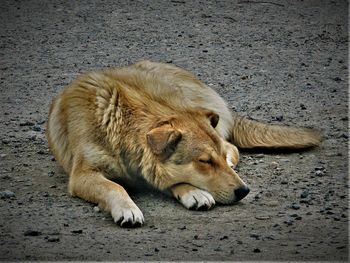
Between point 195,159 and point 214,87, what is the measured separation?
3474 millimetres

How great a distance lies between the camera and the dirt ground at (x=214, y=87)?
15.9 feet

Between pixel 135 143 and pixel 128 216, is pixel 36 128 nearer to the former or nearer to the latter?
pixel 135 143

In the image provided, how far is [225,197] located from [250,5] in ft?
24.1

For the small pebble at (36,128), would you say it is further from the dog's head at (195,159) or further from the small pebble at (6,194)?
the dog's head at (195,159)

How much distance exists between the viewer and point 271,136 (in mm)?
6637

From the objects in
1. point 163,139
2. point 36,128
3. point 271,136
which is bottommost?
point 36,128

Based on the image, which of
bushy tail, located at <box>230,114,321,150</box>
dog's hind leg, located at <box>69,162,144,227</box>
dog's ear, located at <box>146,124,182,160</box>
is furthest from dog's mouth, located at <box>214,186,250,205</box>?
bushy tail, located at <box>230,114,321,150</box>

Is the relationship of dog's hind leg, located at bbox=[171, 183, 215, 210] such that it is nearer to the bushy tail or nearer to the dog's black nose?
the dog's black nose

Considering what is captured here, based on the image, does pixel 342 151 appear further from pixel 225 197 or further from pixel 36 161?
pixel 36 161

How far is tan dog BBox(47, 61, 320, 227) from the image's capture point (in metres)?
5.38

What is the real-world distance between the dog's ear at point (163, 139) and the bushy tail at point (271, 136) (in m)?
1.43

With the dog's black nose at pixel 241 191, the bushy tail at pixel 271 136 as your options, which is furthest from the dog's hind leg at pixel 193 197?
the bushy tail at pixel 271 136

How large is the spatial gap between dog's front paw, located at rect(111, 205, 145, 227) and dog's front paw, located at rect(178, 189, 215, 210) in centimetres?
37

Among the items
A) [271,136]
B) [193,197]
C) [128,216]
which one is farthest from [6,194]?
[271,136]
